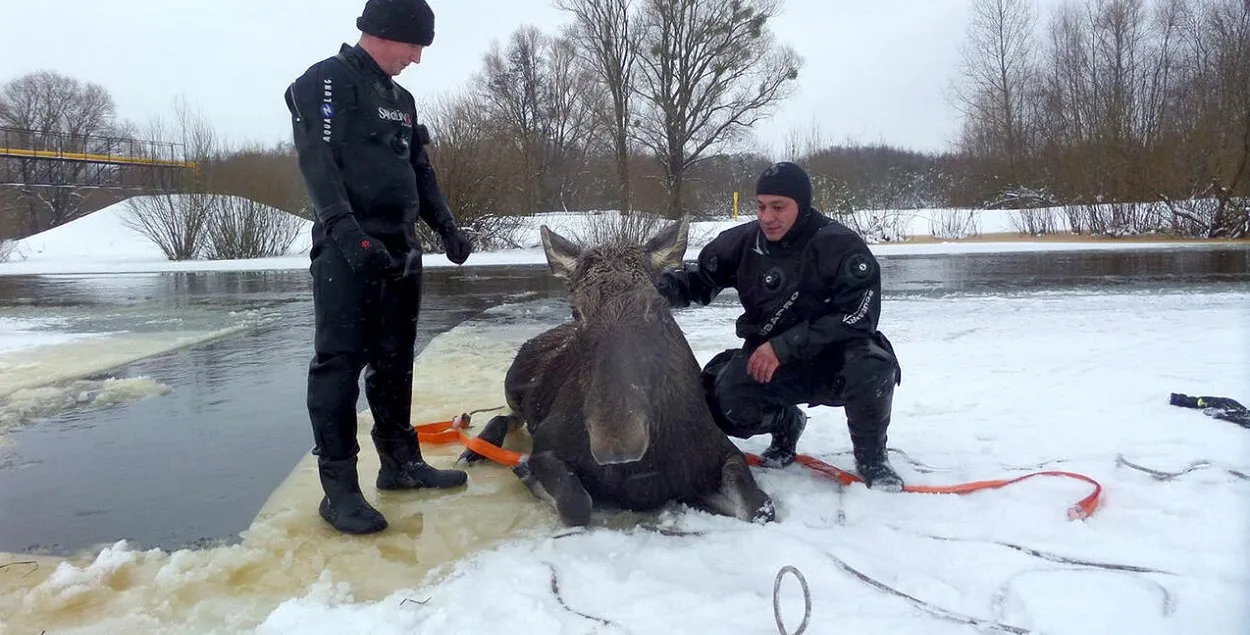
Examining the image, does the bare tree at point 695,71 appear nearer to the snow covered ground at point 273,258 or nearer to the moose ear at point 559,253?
the snow covered ground at point 273,258

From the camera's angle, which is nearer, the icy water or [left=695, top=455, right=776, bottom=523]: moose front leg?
[left=695, top=455, right=776, bottom=523]: moose front leg

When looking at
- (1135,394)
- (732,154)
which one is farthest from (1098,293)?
(732,154)

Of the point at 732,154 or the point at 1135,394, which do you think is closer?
the point at 1135,394

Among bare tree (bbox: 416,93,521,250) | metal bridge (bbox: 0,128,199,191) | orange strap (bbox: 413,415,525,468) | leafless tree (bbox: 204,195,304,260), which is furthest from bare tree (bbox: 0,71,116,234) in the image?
orange strap (bbox: 413,415,525,468)

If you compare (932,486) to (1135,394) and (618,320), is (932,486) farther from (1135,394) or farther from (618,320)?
(1135,394)

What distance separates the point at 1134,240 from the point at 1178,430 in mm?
25087

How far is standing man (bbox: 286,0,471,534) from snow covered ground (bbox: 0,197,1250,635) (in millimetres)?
427

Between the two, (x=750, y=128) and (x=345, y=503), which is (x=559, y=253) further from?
(x=750, y=128)

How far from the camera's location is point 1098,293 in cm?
1154

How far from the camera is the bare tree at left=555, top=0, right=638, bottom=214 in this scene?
3105 cm

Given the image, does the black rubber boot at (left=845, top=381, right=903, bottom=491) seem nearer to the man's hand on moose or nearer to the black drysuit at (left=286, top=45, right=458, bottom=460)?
the man's hand on moose

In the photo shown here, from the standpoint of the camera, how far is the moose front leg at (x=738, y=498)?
340 cm

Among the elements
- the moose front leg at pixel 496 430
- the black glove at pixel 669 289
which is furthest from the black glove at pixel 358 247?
the moose front leg at pixel 496 430

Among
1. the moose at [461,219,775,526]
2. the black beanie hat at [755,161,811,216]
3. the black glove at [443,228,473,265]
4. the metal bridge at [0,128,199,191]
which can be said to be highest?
the metal bridge at [0,128,199,191]
